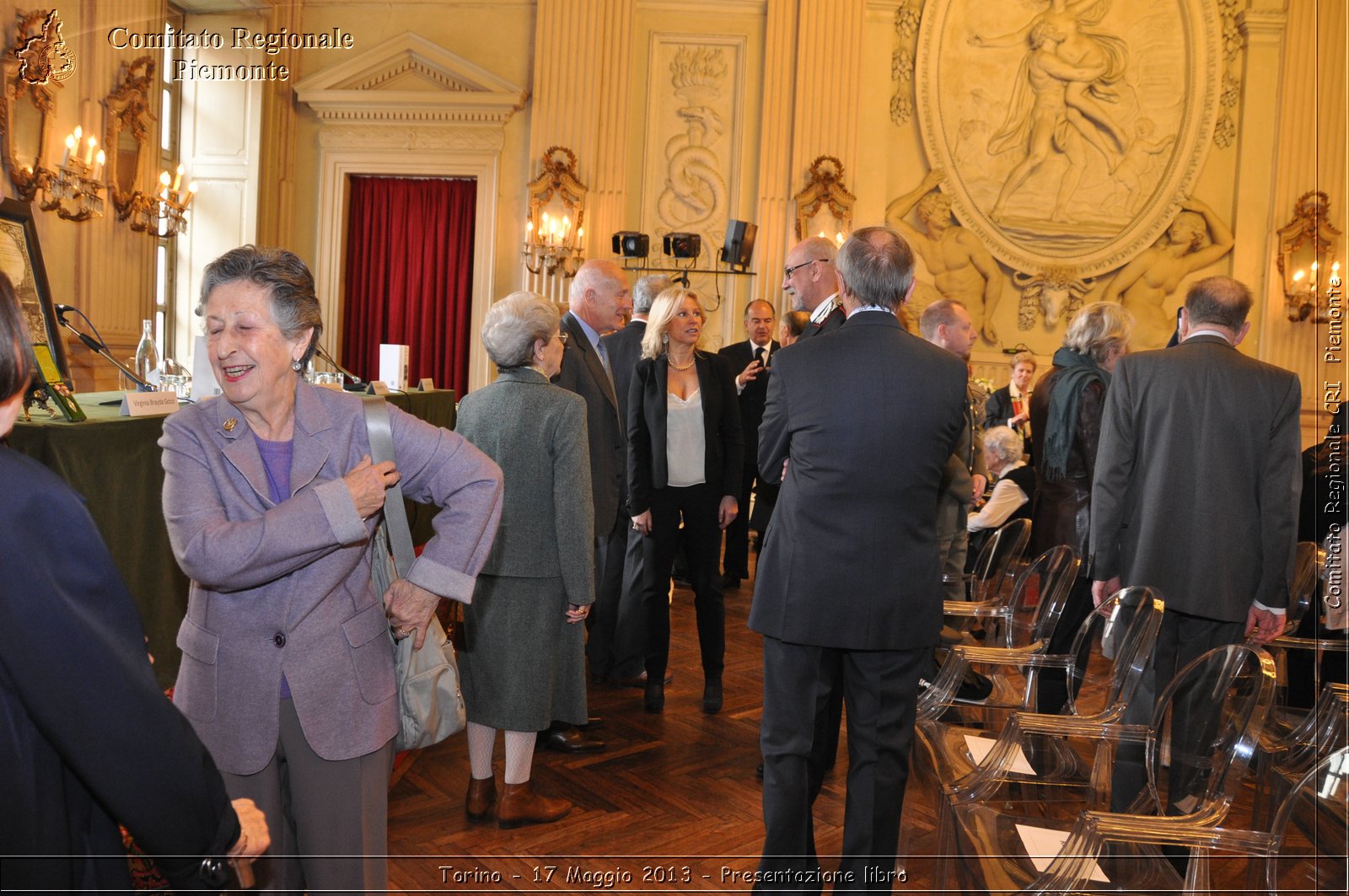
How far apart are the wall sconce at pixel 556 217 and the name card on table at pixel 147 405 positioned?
614 centimetres

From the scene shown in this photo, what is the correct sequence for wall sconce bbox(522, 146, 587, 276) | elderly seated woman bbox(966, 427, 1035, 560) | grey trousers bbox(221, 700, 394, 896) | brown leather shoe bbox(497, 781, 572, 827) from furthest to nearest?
wall sconce bbox(522, 146, 587, 276)
elderly seated woman bbox(966, 427, 1035, 560)
brown leather shoe bbox(497, 781, 572, 827)
grey trousers bbox(221, 700, 394, 896)

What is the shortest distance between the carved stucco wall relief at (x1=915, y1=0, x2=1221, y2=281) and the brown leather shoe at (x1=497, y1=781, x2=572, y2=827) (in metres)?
7.99

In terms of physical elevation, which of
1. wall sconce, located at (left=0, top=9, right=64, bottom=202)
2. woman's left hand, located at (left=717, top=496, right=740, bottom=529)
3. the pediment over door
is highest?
the pediment over door

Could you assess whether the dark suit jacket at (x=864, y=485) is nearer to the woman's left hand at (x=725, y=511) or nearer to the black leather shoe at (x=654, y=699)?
the woman's left hand at (x=725, y=511)

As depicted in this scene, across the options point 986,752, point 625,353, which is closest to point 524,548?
point 986,752

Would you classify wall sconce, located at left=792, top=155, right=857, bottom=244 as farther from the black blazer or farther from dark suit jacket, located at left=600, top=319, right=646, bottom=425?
the black blazer

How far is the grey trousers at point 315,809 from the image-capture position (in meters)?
1.78

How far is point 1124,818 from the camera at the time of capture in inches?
77.5

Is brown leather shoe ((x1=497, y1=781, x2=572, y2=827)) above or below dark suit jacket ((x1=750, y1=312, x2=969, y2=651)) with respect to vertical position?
below

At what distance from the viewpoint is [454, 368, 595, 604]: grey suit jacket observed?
3035mm

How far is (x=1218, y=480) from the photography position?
298 centimetres

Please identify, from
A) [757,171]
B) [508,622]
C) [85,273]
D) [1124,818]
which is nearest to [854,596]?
[1124,818]

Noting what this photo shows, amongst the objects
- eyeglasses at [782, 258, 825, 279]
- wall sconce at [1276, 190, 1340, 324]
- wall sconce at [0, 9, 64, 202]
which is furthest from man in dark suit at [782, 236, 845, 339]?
wall sconce at [1276, 190, 1340, 324]

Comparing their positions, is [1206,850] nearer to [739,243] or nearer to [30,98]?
[739,243]
